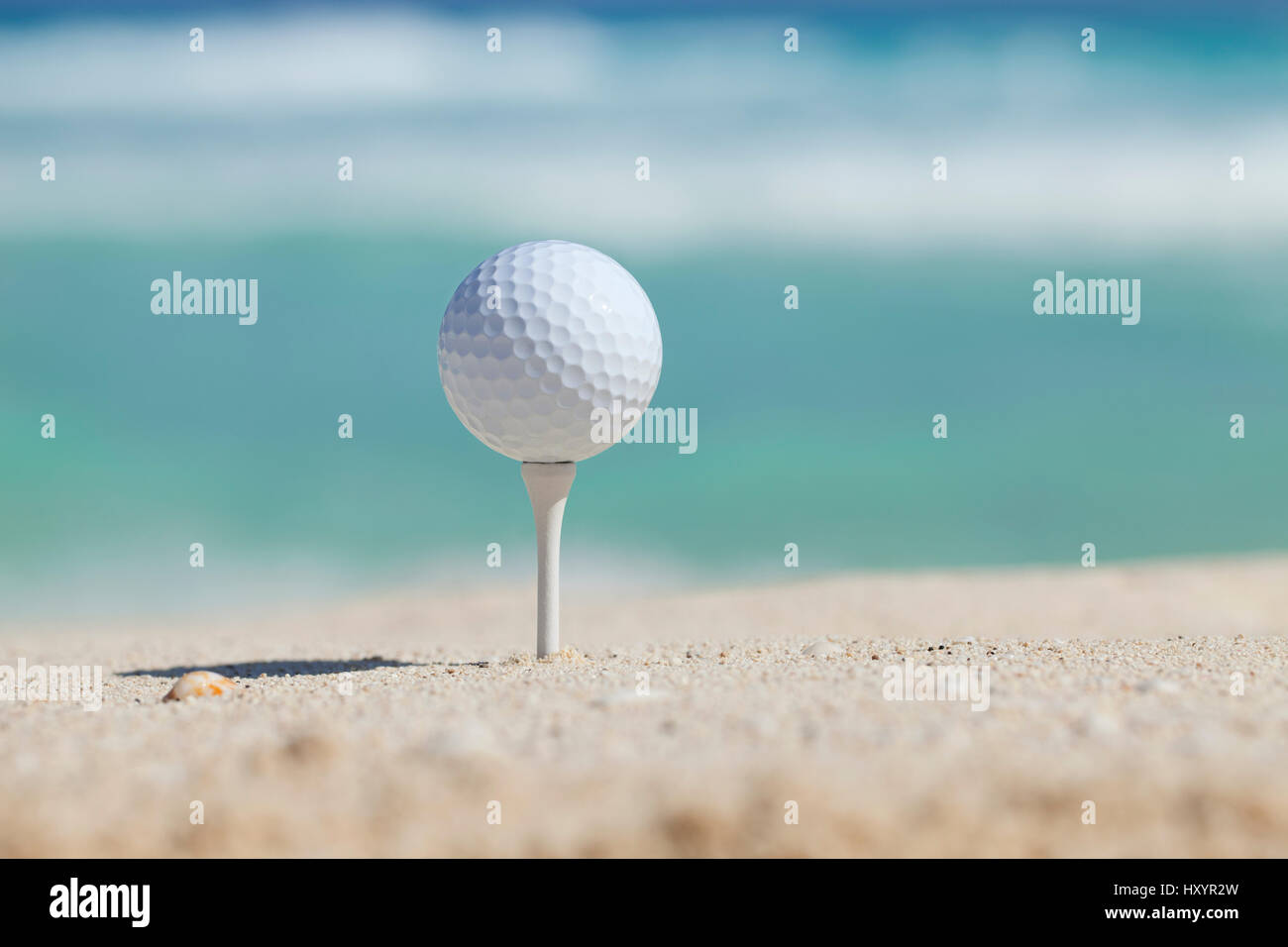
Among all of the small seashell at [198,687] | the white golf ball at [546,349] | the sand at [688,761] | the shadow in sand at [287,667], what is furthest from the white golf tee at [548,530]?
the small seashell at [198,687]

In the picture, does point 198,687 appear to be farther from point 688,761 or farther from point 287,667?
point 688,761

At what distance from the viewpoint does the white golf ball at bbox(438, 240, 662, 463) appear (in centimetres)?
812

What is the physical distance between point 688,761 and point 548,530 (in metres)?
4.50

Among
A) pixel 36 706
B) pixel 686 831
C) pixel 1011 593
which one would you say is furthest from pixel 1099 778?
pixel 1011 593

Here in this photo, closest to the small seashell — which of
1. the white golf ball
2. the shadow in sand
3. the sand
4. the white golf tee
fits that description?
the sand

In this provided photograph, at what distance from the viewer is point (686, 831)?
3.63 meters

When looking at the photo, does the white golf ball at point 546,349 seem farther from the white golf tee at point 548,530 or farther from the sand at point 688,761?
the sand at point 688,761

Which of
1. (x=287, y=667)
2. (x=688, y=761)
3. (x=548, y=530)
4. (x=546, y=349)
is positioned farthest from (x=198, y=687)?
(x=688, y=761)

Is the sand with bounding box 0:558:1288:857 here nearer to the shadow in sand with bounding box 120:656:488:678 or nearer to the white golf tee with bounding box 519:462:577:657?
the white golf tee with bounding box 519:462:577:657

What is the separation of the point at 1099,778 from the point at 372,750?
2.98 metres

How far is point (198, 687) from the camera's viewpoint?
6707 mm

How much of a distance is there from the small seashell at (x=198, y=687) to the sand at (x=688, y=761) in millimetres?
247

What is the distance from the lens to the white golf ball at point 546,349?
8125mm
